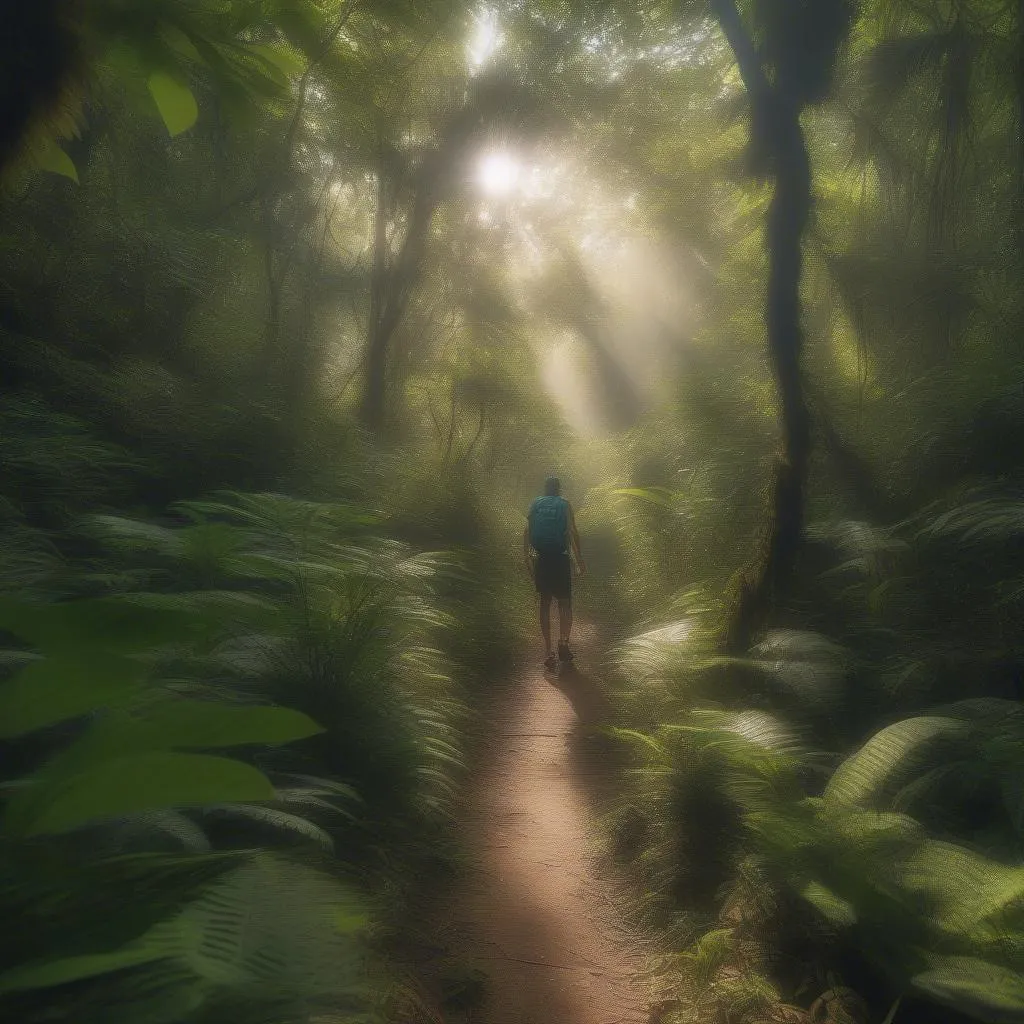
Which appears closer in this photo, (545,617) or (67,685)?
(67,685)

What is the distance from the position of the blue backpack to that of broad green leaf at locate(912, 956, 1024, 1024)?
217 inches

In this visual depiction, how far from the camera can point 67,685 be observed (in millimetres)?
1173

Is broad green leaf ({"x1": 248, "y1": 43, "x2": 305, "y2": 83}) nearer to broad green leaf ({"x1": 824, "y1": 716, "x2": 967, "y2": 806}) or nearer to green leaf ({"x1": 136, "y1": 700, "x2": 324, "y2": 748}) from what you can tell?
green leaf ({"x1": 136, "y1": 700, "x2": 324, "y2": 748})

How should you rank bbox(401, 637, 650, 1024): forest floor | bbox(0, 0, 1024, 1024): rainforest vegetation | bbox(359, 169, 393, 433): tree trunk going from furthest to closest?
bbox(359, 169, 393, 433): tree trunk → bbox(401, 637, 650, 1024): forest floor → bbox(0, 0, 1024, 1024): rainforest vegetation

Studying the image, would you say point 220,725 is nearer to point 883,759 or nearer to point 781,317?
point 883,759

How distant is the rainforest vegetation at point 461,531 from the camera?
1.42 meters

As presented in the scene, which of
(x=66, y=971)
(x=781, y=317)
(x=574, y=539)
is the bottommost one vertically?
(x=66, y=971)

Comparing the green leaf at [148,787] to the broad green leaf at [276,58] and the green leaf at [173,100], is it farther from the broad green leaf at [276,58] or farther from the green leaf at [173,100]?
the broad green leaf at [276,58]

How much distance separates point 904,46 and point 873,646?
18.9 ft

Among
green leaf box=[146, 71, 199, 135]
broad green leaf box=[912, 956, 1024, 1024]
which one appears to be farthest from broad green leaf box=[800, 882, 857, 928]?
green leaf box=[146, 71, 199, 135]

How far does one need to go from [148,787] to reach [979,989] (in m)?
2.38

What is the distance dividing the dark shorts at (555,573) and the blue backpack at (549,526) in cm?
7

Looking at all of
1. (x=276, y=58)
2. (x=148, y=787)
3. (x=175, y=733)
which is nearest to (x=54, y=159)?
(x=276, y=58)

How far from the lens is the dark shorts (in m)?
7.72
